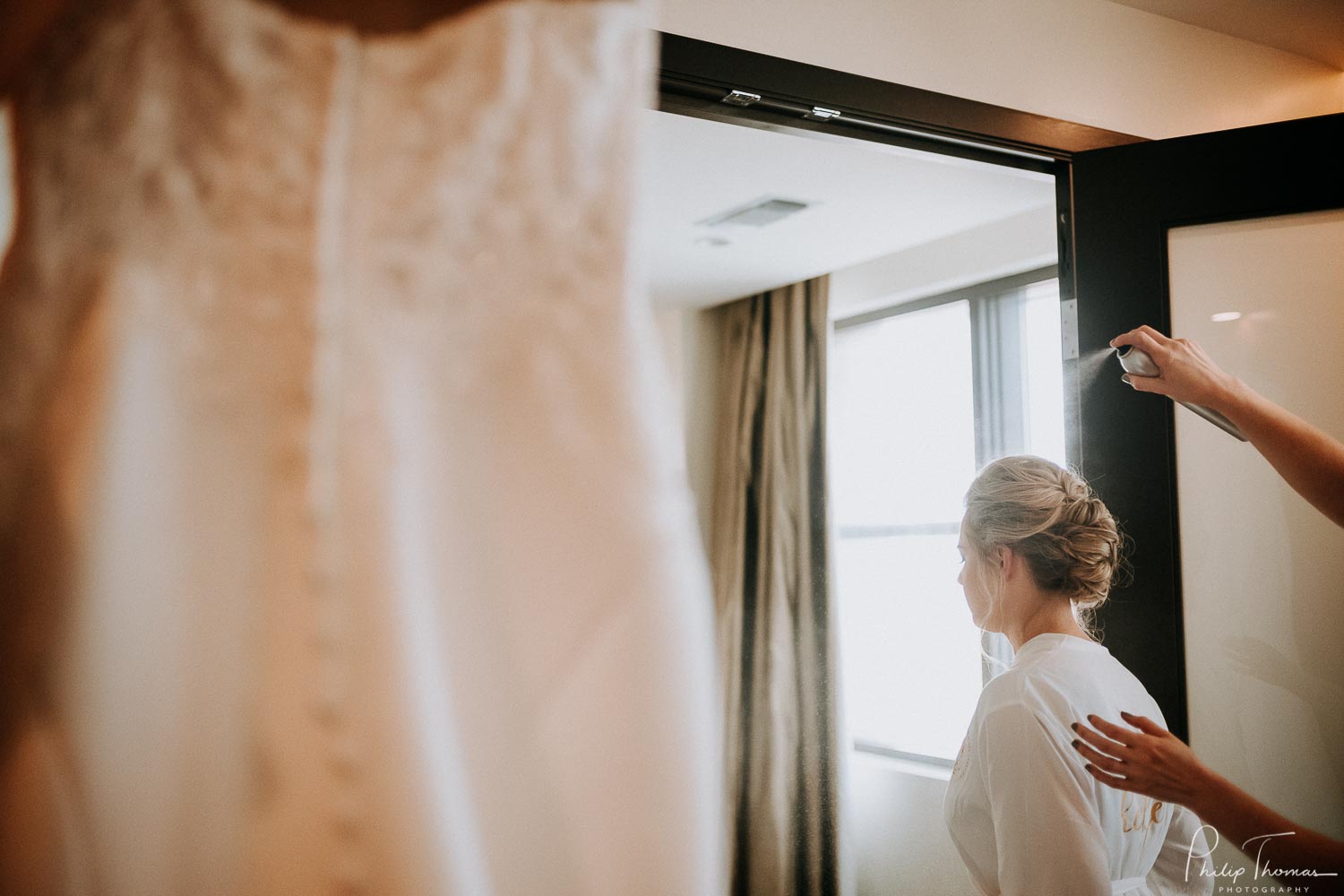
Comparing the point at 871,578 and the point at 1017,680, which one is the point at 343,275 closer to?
the point at 1017,680

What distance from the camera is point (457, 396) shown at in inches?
11.1

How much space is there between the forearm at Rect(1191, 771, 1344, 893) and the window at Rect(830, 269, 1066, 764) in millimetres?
984

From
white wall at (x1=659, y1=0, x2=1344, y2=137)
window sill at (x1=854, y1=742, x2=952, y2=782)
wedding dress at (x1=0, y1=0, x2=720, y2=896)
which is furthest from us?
window sill at (x1=854, y1=742, x2=952, y2=782)

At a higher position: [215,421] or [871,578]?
[215,421]

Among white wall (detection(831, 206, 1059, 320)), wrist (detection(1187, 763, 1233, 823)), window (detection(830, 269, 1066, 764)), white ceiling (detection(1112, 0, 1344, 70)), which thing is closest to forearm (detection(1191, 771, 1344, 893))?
wrist (detection(1187, 763, 1233, 823))

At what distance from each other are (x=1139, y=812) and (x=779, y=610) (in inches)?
78.4

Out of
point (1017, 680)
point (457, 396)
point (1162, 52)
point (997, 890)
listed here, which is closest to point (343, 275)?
point (457, 396)

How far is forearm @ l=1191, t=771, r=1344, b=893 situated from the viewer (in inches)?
44.9

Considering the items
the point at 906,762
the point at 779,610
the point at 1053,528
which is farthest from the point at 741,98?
the point at 779,610

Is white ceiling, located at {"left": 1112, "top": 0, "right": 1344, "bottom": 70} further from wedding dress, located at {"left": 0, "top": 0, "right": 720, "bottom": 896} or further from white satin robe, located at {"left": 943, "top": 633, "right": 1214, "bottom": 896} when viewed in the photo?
wedding dress, located at {"left": 0, "top": 0, "right": 720, "bottom": 896}

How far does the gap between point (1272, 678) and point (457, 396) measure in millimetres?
1541

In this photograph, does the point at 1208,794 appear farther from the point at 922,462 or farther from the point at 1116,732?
the point at 922,462

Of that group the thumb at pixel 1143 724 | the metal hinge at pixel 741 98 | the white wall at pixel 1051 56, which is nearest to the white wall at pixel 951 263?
the white wall at pixel 1051 56

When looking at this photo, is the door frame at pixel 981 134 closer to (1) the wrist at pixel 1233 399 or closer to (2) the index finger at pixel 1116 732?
(1) the wrist at pixel 1233 399
